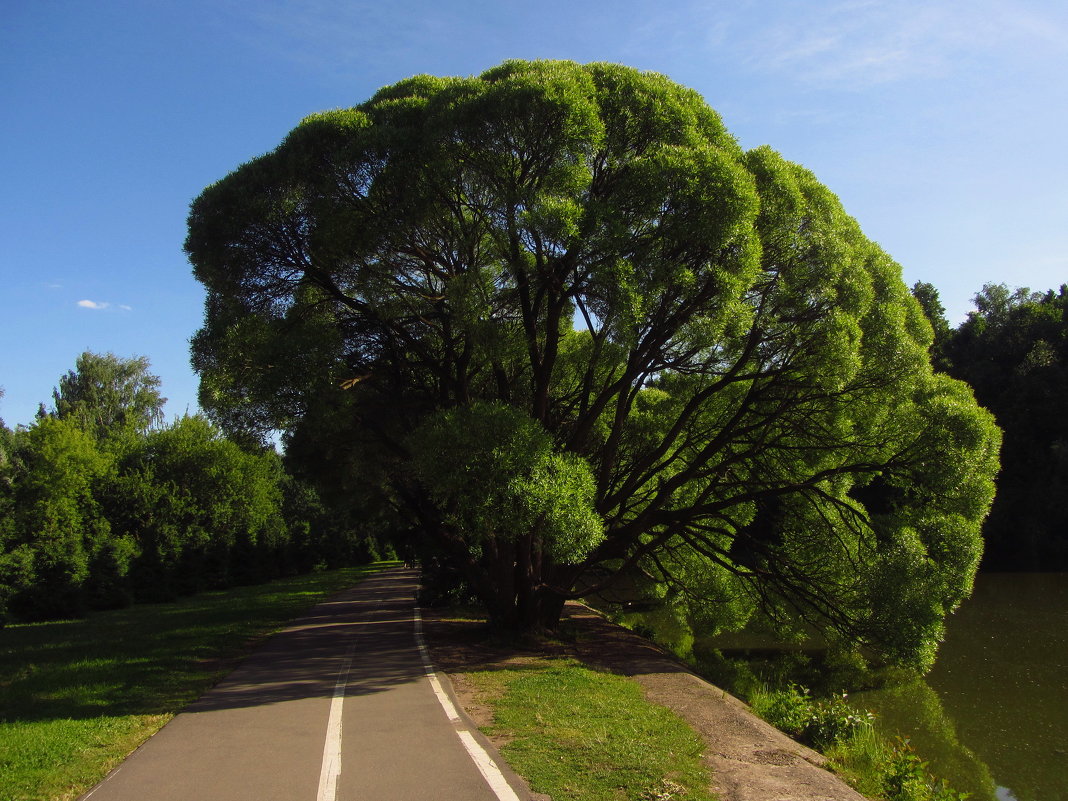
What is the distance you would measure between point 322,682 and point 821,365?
1033 centimetres

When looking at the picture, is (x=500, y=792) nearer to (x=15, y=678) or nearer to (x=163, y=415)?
(x=15, y=678)

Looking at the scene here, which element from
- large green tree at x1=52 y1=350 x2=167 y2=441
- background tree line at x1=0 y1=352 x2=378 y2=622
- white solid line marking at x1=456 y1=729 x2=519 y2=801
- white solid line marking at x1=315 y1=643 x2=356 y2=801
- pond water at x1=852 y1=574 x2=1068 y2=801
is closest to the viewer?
white solid line marking at x1=456 y1=729 x2=519 y2=801

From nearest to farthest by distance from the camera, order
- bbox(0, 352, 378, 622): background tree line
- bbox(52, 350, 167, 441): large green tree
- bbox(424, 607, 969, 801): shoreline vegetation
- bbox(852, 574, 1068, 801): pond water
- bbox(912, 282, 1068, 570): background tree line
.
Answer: bbox(424, 607, 969, 801): shoreline vegetation < bbox(852, 574, 1068, 801): pond water < bbox(0, 352, 378, 622): background tree line < bbox(912, 282, 1068, 570): background tree line < bbox(52, 350, 167, 441): large green tree

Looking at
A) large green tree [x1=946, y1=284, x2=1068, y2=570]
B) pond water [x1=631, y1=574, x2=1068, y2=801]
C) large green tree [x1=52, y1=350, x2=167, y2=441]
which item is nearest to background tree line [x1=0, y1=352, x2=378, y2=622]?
large green tree [x1=52, y1=350, x2=167, y2=441]

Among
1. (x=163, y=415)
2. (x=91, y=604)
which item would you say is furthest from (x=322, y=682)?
(x=163, y=415)

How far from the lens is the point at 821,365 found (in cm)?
1309

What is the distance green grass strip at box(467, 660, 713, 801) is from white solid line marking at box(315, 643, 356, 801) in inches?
65.5

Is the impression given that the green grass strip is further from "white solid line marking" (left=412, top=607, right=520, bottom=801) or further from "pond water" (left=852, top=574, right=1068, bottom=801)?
"pond water" (left=852, top=574, right=1068, bottom=801)

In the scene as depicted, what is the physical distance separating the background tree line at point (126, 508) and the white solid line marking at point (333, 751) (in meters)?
8.24

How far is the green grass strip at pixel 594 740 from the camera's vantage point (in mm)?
6113

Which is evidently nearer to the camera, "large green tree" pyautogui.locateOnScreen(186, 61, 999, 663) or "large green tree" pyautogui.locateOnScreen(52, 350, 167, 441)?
"large green tree" pyautogui.locateOnScreen(186, 61, 999, 663)

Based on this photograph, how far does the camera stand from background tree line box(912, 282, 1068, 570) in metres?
40.7

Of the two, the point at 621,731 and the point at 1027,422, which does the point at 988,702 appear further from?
the point at 1027,422

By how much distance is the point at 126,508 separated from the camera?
3738 cm
